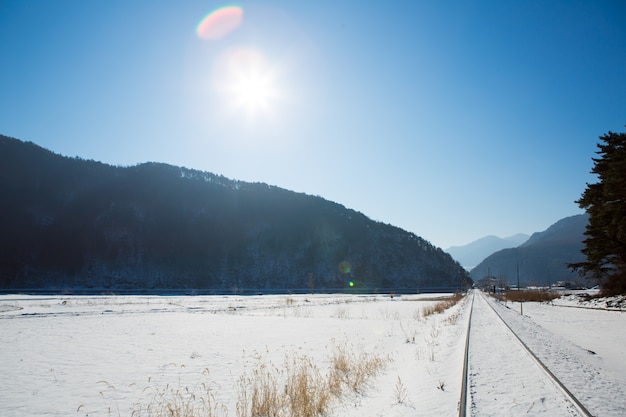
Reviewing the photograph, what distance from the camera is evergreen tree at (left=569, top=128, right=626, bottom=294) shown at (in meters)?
28.8

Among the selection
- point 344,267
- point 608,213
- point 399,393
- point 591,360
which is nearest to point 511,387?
point 399,393

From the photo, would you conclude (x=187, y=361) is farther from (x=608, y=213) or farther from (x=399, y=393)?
(x=608, y=213)

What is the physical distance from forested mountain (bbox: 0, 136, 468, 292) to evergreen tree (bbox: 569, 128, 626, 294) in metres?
69.5

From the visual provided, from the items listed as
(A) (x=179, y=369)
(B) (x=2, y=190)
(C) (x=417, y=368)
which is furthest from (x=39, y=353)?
(B) (x=2, y=190)

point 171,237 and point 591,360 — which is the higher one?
point 171,237

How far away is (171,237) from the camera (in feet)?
398

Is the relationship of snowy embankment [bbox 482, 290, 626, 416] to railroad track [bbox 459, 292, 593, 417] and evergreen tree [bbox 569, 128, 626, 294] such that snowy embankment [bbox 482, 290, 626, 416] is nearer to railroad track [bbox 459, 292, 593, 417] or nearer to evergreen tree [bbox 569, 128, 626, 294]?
railroad track [bbox 459, 292, 593, 417]

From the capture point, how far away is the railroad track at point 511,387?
6.78 m

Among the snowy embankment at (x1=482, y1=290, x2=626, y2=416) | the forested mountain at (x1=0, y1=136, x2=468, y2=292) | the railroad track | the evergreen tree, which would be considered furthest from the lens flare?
the railroad track

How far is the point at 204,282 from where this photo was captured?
364 ft

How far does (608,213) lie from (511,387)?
1217 inches

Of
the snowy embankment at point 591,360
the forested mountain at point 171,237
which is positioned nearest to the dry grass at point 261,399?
the snowy embankment at point 591,360

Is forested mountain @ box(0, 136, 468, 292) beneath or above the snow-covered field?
above

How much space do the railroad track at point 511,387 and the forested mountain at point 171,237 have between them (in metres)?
85.9
